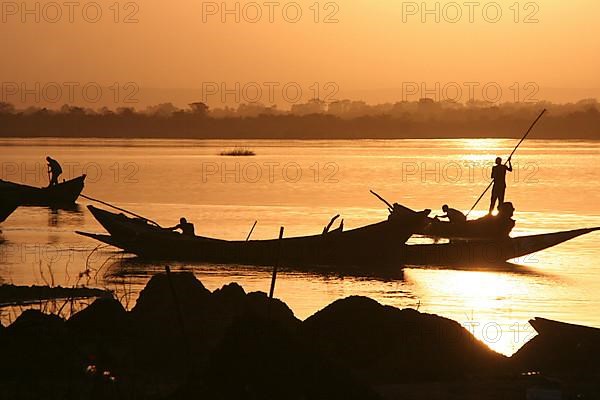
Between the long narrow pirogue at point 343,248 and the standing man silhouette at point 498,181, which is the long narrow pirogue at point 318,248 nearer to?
the long narrow pirogue at point 343,248

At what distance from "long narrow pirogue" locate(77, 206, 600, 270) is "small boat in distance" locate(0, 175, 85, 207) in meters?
8.33

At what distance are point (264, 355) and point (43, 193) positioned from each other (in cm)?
2778

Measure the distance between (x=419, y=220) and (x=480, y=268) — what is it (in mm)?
1531

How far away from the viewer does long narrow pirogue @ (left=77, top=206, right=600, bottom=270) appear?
21.5 m

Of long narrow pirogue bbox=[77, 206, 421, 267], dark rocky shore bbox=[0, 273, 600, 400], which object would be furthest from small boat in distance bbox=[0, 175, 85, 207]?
dark rocky shore bbox=[0, 273, 600, 400]

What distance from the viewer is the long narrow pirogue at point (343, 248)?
21.5 m

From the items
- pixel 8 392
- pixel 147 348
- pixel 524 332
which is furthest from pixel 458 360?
pixel 524 332

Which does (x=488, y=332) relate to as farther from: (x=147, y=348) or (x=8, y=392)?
(x=8, y=392)

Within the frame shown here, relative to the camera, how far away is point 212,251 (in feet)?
71.7

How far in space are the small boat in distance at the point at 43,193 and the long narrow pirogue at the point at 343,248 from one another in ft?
27.3

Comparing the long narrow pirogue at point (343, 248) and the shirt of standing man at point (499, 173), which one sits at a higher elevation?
the shirt of standing man at point (499, 173)

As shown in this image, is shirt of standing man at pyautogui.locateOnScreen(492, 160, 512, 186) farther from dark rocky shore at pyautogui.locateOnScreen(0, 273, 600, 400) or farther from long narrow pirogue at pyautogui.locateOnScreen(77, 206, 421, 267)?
dark rocky shore at pyautogui.locateOnScreen(0, 273, 600, 400)

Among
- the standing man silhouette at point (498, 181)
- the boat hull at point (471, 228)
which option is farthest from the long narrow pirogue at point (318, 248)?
the standing man silhouette at point (498, 181)

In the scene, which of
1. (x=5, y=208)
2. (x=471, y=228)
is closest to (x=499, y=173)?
(x=471, y=228)
